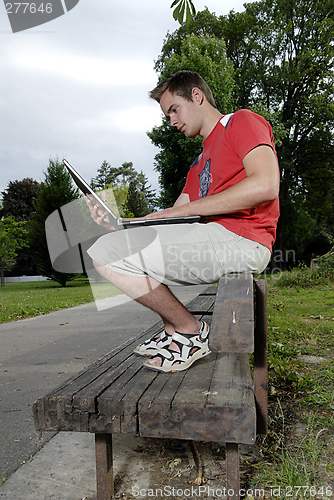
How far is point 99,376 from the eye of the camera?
5.82 ft

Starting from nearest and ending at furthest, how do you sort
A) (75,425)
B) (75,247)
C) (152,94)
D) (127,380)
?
(75,425), (127,380), (152,94), (75,247)

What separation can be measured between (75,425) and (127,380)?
0.30m

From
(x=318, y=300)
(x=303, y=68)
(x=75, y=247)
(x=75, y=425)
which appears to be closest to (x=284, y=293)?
(x=318, y=300)

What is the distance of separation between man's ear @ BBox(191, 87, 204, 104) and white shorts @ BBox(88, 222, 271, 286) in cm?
82

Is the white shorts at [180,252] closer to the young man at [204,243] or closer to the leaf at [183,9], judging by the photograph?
the young man at [204,243]

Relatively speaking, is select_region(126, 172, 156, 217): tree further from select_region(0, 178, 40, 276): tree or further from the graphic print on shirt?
the graphic print on shirt

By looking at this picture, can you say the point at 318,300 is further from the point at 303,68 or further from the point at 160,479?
the point at 303,68

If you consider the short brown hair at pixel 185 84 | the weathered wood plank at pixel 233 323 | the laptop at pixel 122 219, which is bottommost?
the weathered wood plank at pixel 233 323

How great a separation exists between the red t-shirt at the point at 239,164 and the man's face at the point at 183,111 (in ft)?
0.66

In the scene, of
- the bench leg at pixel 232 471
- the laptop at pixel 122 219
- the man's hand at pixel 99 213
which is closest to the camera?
the bench leg at pixel 232 471

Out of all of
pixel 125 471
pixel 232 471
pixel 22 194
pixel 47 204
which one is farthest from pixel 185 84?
pixel 22 194

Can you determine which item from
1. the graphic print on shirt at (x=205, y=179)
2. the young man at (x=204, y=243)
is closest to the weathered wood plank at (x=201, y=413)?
the young man at (x=204, y=243)

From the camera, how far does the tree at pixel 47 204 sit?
2225 centimetres

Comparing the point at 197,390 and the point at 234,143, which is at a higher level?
the point at 234,143
